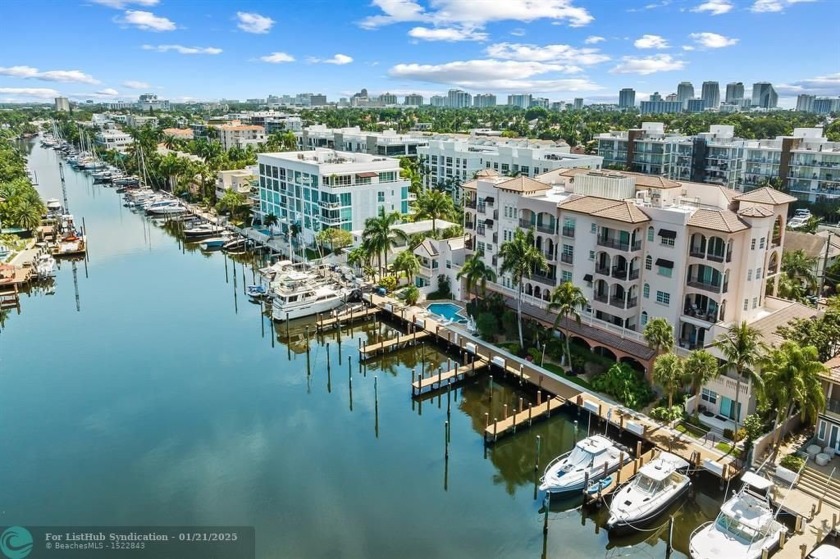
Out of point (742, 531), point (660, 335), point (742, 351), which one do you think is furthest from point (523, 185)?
point (742, 531)

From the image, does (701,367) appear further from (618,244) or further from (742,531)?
(618,244)

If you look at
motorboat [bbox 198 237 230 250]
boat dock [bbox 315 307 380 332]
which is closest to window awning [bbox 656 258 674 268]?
boat dock [bbox 315 307 380 332]

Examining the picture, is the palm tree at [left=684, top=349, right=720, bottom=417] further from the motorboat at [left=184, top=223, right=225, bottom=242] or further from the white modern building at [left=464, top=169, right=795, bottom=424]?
the motorboat at [left=184, top=223, right=225, bottom=242]

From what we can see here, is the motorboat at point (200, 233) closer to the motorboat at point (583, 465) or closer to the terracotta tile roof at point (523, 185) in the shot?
the terracotta tile roof at point (523, 185)

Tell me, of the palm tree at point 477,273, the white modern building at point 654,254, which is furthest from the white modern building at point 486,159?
the palm tree at point 477,273

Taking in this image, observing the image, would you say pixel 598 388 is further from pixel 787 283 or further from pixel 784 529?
pixel 787 283

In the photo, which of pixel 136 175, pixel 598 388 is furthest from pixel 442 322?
pixel 136 175
